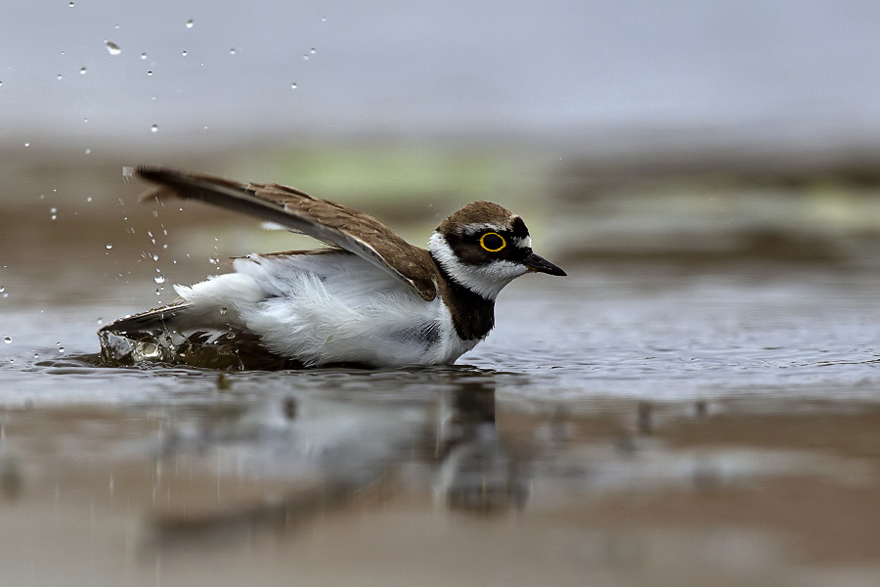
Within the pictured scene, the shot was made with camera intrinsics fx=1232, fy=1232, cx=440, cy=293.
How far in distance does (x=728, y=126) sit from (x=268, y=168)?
815cm

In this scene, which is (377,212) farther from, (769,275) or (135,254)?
(769,275)

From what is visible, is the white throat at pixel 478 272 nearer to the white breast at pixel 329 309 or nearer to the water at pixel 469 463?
the water at pixel 469 463

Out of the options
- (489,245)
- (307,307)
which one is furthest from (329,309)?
(489,245)

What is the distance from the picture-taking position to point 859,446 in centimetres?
437

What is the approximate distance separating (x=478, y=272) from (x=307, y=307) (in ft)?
3.58

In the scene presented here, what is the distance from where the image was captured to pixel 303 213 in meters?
5.52

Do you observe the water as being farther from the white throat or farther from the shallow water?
the white throat

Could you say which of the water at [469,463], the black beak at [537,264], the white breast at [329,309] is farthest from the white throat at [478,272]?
the white breast at [329,309]

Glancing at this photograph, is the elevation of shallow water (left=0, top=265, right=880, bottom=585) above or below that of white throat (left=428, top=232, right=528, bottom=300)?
below

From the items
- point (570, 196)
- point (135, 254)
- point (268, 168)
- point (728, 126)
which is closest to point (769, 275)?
point (570, 196)

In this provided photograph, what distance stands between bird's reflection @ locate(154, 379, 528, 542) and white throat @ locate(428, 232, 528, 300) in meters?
1.22

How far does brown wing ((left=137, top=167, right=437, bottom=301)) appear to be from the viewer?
17.5 ft

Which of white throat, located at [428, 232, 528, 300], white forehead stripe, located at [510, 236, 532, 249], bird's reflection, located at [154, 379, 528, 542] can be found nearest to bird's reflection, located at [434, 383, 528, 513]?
bird's reflection, located at [154, 379, 528, 542]

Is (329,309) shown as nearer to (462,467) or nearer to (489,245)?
(489,245)
